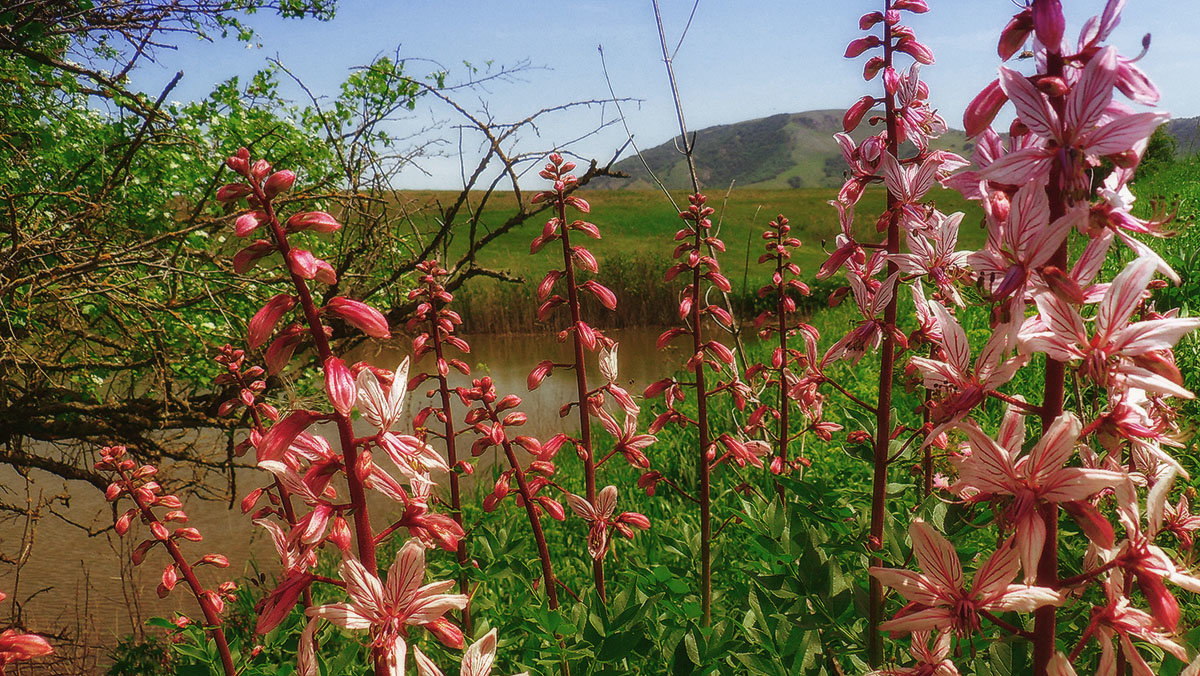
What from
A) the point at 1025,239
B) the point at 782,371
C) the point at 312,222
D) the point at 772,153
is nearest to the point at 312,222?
the point at 312,222

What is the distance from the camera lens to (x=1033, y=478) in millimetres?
889

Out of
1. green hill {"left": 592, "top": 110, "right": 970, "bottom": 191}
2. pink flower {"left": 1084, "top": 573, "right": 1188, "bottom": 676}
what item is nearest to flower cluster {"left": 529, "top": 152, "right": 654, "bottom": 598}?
pink flower {"left": 1084, "top": 573, "right": 1188, "bottom": 676}

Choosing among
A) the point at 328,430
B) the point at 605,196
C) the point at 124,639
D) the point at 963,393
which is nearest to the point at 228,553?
the point at 124,639

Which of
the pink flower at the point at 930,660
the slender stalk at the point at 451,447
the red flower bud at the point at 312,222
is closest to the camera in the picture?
the pink flower at the point at 930,660

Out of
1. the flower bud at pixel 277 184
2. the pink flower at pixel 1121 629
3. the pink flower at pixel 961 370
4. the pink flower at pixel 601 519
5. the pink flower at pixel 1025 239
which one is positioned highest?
the flower bud at pixel 277 184

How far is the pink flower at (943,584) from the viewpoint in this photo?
92 centimetres

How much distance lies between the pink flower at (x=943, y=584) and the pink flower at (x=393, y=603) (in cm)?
67

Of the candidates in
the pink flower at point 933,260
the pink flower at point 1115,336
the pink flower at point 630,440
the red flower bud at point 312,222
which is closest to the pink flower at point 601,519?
the pink flower at point 630,440

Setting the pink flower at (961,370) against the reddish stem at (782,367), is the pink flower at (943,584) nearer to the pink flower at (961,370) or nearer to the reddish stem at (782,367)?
the pink flower at (961,370)

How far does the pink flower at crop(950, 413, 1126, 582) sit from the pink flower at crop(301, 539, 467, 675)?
0.79 metres

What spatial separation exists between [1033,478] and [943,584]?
Answer: 0.67 ft

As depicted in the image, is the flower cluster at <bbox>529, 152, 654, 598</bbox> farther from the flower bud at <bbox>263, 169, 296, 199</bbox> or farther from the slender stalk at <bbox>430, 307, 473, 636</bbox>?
the flower bud at <bbox>263, 169, 296, 199</bbox>

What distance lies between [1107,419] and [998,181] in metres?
0.36

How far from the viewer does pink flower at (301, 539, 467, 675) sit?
1094 millimetres
